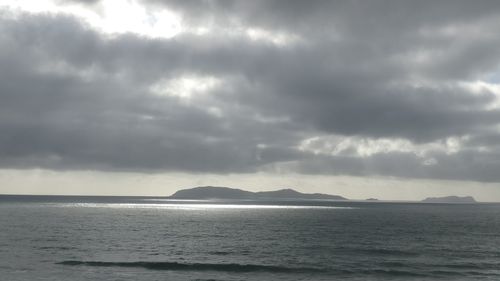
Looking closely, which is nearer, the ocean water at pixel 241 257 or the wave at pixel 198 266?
the ocean water at pixel 241 257

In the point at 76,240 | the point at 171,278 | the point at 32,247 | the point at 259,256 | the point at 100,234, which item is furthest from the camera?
the point at 100,234

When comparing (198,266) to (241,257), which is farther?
(241,257)

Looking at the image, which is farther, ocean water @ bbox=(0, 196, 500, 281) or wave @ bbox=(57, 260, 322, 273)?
wave @ bbox=(57, 260, 322, 273)

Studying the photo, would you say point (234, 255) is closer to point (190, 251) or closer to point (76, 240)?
point (190, 251)

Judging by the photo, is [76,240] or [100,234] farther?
[100,234]

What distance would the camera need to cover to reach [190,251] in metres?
80.2

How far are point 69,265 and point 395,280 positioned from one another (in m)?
46.9

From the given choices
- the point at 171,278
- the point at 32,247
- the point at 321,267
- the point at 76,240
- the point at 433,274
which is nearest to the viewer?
the point at 171,278

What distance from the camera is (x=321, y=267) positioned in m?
64.6

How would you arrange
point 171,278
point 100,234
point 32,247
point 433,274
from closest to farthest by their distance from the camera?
1. point 171,278
2. point 433,274
3. point 32,247
4. point 100,234

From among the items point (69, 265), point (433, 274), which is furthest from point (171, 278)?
point (433, 274)

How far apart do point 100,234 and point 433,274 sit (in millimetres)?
79967

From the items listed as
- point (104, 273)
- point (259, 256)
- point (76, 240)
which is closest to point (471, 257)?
point (259, 256)

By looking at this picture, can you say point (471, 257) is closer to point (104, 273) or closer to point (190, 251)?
point (190, 251)
